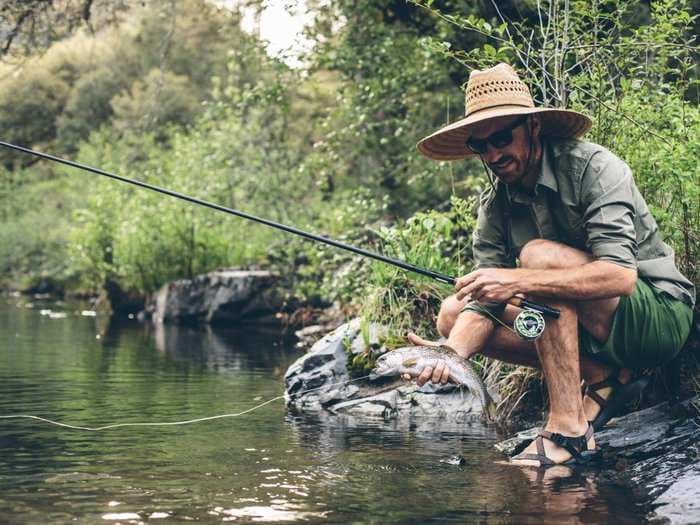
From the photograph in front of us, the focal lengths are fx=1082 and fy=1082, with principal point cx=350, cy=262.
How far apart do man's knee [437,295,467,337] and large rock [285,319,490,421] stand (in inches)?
48.6

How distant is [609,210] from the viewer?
411 centimetres

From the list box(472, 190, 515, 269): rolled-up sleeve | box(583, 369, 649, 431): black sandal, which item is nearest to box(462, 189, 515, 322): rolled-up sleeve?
box(472, 190, 515, 269): rolled-up sleeve

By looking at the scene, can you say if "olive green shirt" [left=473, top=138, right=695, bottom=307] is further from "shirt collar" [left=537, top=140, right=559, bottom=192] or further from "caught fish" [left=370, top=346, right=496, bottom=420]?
"caught fish" [left=370, top=346, right=496, bottom=420]

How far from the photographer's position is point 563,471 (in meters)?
4.23

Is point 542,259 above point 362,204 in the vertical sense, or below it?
below

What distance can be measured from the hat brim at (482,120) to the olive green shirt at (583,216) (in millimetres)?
60

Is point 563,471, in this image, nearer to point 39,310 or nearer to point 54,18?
point 54,18

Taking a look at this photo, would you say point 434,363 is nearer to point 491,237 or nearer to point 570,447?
point 570,447

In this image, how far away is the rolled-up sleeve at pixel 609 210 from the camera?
13.3 ft

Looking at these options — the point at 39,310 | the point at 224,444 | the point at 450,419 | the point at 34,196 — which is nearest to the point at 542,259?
the point at 224,444

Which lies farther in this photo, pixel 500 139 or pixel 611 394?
pixel 611 394

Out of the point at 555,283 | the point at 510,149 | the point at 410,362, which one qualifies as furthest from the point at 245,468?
the point at 510,149

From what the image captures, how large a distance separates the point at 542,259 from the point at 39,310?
15222 millimetres

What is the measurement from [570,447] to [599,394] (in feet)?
1.05
